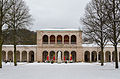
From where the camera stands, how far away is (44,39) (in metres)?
60.4

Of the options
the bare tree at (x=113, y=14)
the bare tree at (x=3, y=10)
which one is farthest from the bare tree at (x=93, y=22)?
the bare tree at (x=3, y=10)

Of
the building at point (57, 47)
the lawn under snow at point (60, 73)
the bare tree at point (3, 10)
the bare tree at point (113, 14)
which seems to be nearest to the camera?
the lawn under snow at point (60, 73)

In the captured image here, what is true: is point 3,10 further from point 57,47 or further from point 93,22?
point 57,47

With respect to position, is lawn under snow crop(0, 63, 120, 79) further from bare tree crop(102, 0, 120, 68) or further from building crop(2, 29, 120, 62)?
building crop(2, 29, 120, 62)

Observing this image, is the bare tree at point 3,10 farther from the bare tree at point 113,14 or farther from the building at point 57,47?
the building at point 57,47

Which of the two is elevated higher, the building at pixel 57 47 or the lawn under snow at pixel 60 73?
the building at pixel 57 47

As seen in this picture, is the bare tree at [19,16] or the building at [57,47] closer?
the bare tree at [19,16]

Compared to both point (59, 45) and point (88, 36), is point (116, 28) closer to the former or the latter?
point (88, 36)

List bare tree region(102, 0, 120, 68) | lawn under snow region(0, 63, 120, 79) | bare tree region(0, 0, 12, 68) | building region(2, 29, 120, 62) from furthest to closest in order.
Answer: building region(2, 29, 120, 62) < bare tree region(0, 0, 12, 68) < bare tree region(102, 0, 120, 68) < lawn under snow region(0, 63, 120, 79)

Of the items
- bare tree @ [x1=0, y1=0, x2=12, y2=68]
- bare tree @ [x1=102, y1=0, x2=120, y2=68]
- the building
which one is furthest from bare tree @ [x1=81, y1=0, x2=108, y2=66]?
the building

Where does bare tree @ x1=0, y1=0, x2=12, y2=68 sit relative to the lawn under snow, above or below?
above

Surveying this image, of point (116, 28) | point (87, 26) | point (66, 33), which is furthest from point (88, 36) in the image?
point (66, 33)

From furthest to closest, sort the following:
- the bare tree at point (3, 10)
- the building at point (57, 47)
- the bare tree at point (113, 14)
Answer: the building at point (57, 47), the bare tree at point (3, 10), the bare tree at point (113, 14)

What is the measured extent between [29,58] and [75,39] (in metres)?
16.1
